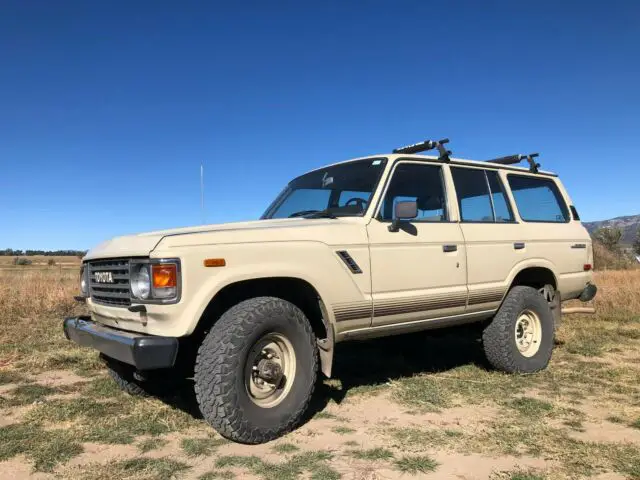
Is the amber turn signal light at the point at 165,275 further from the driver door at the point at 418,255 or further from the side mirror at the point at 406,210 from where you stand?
the side mirror at the point at 406,210

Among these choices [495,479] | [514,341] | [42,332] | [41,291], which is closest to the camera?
[495,479]

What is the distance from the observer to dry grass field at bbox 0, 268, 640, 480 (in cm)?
294

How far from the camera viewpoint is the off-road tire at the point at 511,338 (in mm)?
5082

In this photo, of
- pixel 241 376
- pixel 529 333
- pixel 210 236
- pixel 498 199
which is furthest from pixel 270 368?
pixel 529 333

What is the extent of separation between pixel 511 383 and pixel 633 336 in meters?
3.54

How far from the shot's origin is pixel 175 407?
4082mm

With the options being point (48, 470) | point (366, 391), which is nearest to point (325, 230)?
point (366, 391)

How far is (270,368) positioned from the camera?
11.4 feet

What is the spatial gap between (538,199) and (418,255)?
7.66 ft

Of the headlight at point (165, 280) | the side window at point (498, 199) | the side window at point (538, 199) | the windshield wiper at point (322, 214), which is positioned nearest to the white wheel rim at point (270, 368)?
the headlight at point (165, 280)

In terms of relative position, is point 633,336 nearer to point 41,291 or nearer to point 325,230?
point 325,230

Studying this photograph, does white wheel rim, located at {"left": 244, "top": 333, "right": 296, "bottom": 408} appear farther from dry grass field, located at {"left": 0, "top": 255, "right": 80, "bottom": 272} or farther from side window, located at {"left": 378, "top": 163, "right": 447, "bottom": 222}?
dry grass field, located at {"left": 0, "top": 255, "right": 80, "bottom": 272}

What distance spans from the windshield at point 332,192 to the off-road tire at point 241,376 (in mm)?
1217

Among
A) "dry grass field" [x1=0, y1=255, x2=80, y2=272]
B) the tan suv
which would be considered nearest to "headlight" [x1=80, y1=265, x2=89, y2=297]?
the tan suv
